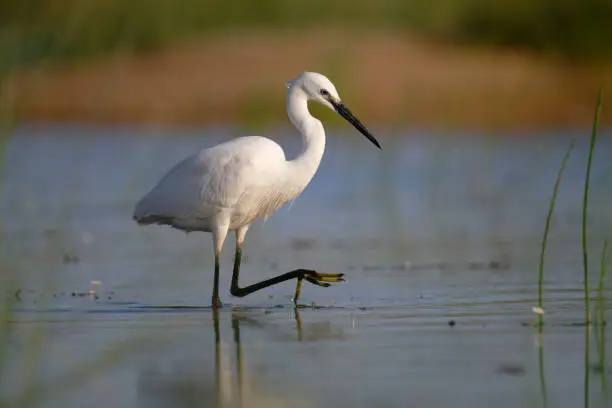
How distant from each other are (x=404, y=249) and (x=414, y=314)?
3.01 meters

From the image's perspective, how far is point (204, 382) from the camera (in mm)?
5371

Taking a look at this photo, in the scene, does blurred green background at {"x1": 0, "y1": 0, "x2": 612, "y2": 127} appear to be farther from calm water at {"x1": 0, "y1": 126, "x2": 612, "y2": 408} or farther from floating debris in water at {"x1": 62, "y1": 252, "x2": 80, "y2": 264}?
floating debris in water at {"x1": 62, "y1": 252, "x2": 80, "y2": 264}

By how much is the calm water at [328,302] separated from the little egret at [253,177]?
283 mm

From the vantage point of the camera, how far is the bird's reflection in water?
5016 mm

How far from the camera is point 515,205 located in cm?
1255

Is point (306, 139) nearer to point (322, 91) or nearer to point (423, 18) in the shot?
point (322, 91)

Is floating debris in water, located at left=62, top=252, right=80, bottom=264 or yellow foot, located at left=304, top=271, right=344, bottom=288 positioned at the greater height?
floating debris in water, located at left=62, top=252, right=80, bottom=264

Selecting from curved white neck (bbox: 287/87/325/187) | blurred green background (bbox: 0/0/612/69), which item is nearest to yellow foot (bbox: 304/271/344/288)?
curved white neck (bbox: 287/87/325/187)

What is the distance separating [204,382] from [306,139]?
280cm

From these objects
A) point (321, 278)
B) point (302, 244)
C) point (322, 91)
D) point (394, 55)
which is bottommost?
point (321, 278)

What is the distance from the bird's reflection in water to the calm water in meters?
0.01

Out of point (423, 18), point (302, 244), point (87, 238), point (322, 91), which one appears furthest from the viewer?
point (423, 18)

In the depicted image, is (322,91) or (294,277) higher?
(322,91)

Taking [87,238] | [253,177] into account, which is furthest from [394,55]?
[253,177]
